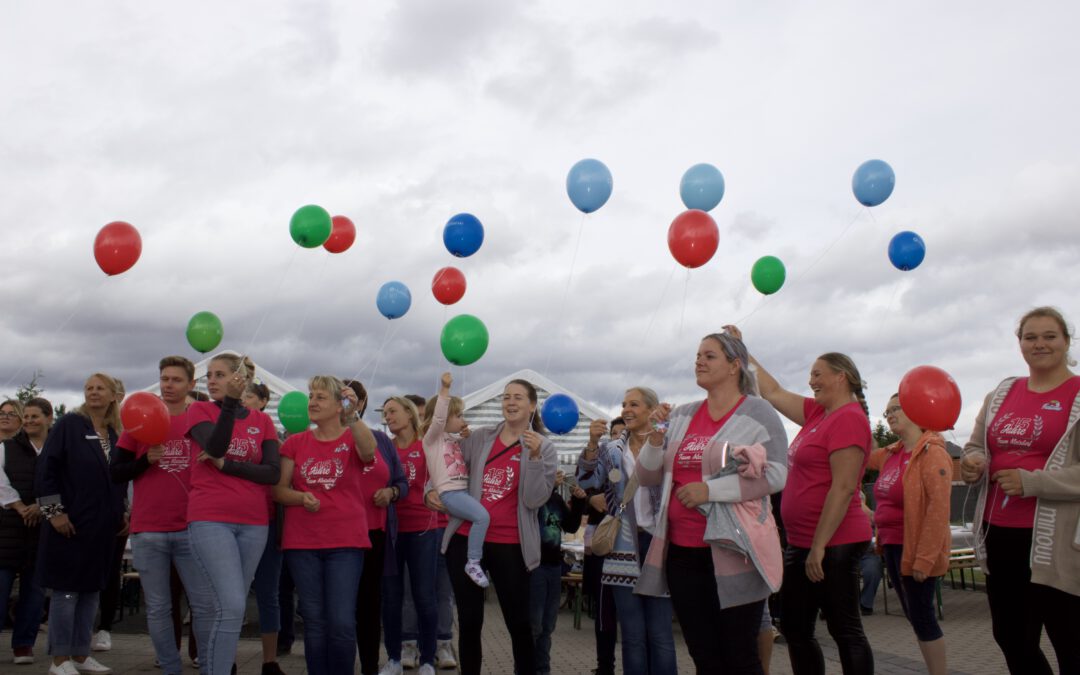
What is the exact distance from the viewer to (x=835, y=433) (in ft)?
14.4

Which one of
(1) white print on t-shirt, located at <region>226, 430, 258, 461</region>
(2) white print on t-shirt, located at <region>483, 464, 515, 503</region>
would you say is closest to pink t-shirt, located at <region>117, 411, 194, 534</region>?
(1) white print on t-shirt, located at <region>226, 430, 258, 461</region>

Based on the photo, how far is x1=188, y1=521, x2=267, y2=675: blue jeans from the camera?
15.1 feet

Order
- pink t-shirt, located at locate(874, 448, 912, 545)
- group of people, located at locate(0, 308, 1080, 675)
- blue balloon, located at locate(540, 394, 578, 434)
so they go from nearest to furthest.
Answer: group of people, located at locate(0, 308, 1080, 675)
pink t-shirt, located at locate(874, 448, 912, 545)
blue balloon, located at locate(540, 394, 578, 434)

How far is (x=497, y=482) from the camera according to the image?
5008 millimetres

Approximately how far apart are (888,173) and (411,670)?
6.57m

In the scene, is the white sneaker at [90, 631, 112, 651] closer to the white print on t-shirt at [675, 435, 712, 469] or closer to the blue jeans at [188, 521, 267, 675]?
the blue jeans at [188, 521, 267, 675]

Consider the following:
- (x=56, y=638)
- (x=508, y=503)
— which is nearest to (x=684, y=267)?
(x=508, y=503)

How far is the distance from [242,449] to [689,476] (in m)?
2.54

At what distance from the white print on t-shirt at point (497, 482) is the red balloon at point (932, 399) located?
216 centimetres

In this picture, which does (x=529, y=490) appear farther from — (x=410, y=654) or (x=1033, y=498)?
(x=410, y=654)

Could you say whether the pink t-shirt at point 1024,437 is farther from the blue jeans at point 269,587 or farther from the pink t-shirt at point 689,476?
the blue jeans at point 269,587

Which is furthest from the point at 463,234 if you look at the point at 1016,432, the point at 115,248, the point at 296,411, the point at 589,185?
the point at 1016,432

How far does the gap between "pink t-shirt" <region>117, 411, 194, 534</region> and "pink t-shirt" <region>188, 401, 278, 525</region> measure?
0.12 m

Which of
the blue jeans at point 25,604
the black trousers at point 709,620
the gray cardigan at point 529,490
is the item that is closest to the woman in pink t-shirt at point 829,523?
the black trousers at point 709,620
